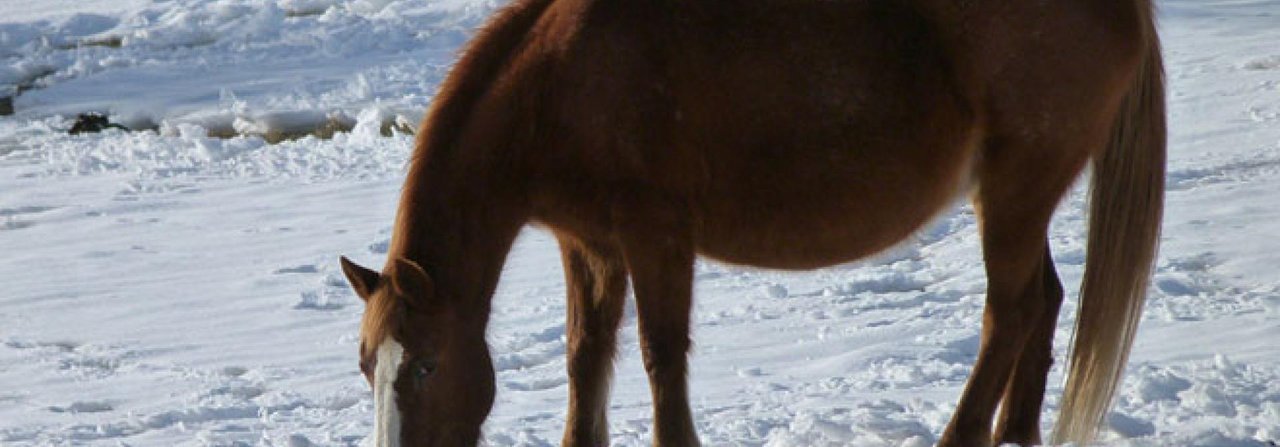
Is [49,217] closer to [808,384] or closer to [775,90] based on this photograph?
[808,384]

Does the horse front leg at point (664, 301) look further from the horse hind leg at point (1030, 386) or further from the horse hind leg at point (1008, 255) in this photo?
the horse hind leg at point (1030, 386)

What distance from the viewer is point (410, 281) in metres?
4.07

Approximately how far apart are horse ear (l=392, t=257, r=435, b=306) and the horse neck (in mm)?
146

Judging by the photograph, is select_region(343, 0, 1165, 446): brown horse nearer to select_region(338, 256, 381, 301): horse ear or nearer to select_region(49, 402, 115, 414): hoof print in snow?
select_region(338, 256, 381, 301): horse ear

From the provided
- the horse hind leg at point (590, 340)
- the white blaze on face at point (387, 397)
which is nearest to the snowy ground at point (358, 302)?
the horse hind leg at point (590, 340)

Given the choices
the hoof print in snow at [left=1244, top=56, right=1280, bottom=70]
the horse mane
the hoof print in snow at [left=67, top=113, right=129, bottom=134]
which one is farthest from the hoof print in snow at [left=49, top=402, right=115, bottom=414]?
the hoof print in snow at [left=1244, top=56, right=1280, bottom=70]

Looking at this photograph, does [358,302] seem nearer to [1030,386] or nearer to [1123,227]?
[1030,386]

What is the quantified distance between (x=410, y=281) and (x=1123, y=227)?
228 cm

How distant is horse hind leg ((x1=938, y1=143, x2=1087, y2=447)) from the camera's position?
15.9 ft

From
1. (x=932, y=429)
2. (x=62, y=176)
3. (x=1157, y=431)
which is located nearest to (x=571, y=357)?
(x=932, y=429)

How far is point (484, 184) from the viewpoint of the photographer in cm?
443

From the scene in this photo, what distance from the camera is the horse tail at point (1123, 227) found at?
5.12 meters

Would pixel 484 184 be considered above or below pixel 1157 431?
above

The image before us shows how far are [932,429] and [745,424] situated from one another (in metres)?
0.60
